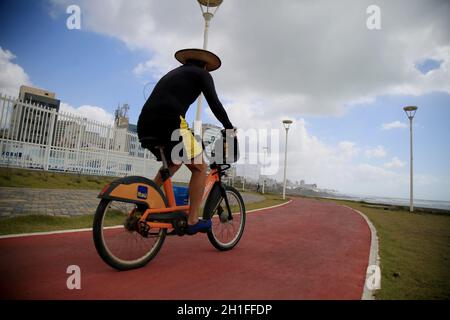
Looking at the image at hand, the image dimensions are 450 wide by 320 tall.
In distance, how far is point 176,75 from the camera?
2912mm

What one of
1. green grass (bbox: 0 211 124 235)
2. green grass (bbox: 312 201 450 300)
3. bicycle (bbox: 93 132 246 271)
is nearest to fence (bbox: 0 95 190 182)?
green grass (bbox: 0 211 124 235)

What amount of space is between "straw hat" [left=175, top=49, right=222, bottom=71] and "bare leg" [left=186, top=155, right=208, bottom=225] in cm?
127

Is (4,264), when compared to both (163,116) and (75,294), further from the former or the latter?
(163,116)

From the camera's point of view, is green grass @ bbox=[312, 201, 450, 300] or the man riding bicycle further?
the man riding bicycle

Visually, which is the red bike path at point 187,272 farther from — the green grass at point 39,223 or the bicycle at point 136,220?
the green grass at point 39,223

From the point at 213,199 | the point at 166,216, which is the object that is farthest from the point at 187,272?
the point at 213,199

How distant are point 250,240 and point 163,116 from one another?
8.65 ft

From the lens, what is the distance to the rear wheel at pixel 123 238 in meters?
2.30

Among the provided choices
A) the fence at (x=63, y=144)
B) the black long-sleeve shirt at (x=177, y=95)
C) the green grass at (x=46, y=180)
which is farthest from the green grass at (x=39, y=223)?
the fence at (x=63, y=144)

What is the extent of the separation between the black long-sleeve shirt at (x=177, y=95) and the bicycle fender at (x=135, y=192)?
632 millimetres

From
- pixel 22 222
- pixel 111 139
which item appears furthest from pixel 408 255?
pixel 111 139

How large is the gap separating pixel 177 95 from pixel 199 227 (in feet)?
5.14

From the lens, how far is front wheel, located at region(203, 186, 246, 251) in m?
3.46

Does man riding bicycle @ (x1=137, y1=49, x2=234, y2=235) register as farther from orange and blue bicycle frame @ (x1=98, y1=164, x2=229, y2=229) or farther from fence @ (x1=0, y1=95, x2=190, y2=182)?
fence @ (x1=0, y1=95, x2=190, y2=182)
